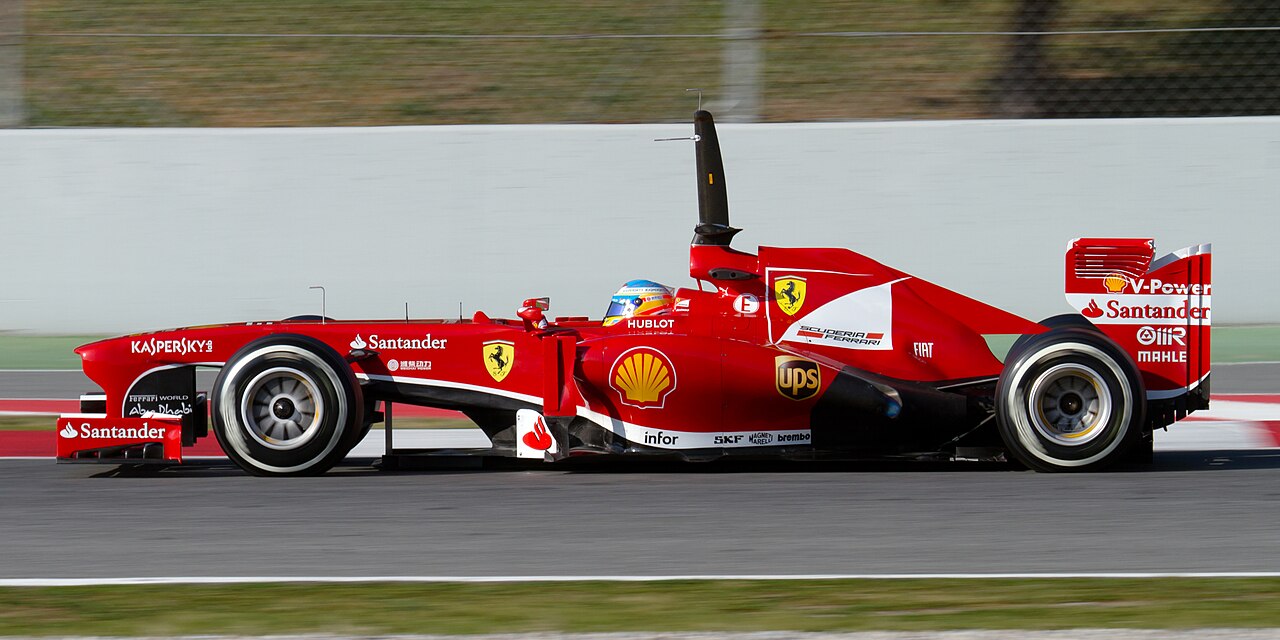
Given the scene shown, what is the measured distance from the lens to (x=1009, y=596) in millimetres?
5016

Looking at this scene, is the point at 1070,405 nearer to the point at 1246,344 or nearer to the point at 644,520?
the point at 644,520

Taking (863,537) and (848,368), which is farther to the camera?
(848,368)

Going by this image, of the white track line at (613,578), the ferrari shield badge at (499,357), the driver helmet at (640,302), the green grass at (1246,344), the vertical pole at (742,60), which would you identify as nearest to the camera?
the white track line at (613,578)

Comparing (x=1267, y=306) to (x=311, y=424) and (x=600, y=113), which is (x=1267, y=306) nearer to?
(x=600, y=113)

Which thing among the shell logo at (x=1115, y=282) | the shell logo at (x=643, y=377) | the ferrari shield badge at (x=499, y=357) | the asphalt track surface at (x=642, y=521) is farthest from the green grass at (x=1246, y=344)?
the ferrari shield badge at (x=499, y=357)

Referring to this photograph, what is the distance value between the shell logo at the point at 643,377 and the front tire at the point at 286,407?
128 cm

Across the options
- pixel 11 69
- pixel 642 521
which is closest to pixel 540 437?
pixel 642 521

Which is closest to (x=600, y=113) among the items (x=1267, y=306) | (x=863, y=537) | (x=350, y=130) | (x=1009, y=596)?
(x=350, y=130)

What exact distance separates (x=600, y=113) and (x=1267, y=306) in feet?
20.5

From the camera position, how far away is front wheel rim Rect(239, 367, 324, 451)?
7234mm

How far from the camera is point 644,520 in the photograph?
255 inches

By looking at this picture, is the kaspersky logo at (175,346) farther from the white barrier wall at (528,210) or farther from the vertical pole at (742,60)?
the vertical pole at (742,60)

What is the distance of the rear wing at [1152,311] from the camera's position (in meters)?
7.33

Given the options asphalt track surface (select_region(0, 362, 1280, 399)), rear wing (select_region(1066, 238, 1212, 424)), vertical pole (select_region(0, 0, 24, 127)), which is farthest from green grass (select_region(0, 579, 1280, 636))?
vertical pole (select_region(0, 0, 24, 127))
